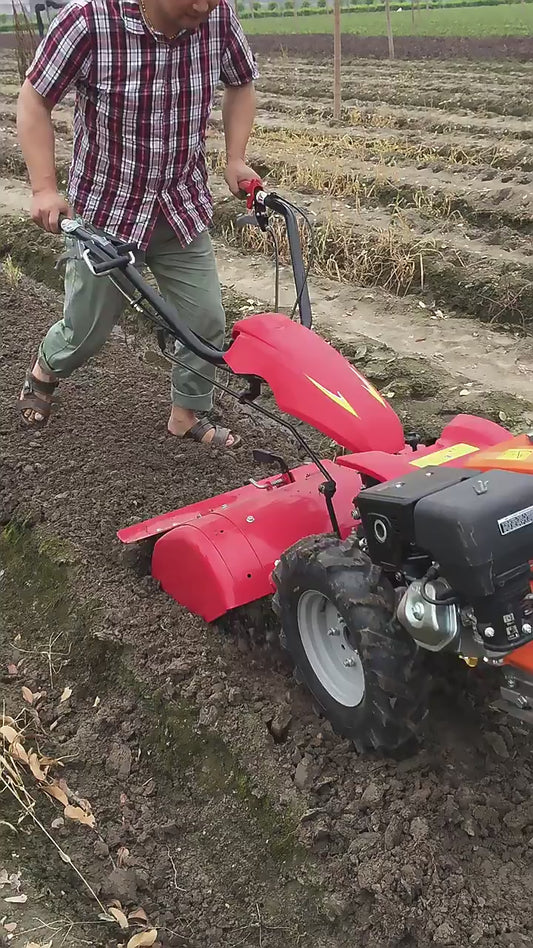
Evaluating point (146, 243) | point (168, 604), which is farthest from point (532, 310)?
point (168, 604)

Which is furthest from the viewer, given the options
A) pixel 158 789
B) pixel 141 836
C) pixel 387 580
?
pixel 158 789

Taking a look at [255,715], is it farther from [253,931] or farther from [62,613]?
[62,613]

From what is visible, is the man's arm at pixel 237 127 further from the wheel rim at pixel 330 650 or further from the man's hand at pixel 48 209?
the wheel rim at pixel 330 650

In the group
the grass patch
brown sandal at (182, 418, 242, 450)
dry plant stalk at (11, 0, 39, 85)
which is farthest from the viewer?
the grass patch

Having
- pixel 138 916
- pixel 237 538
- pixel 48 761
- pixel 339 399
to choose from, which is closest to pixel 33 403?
pixel 237 538

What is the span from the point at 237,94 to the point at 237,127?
104mm

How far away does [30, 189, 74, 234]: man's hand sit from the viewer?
266 cm

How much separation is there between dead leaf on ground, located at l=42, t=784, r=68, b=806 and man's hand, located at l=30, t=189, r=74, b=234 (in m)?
1.55

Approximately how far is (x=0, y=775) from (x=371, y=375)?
2493 mm

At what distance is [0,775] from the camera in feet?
7.01

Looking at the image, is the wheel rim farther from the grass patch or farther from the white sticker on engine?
the grass patch

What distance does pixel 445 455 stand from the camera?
2.01 metres

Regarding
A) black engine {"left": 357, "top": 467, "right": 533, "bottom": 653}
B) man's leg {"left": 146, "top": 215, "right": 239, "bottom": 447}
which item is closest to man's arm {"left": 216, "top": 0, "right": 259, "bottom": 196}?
man's leg {"left": 146, "top": 215, "right": 239, "bottom": 447}

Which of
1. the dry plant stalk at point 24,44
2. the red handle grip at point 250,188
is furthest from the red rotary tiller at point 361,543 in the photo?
the dry plant stalk at point 24,44
